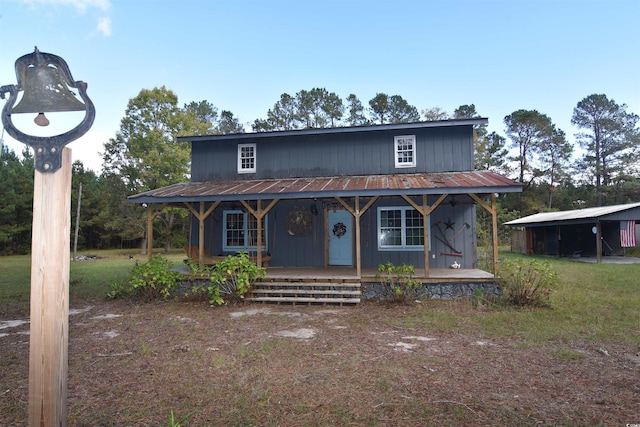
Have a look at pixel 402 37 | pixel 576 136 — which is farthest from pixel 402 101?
pixel 402 37

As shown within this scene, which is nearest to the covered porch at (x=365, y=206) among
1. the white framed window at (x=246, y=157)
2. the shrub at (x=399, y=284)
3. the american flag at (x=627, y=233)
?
the shrub at (x=399, y=284)

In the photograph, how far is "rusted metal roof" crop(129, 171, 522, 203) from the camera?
851 centimetres

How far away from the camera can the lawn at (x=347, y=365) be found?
329cm

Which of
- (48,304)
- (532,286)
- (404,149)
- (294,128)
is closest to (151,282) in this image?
(48,304)

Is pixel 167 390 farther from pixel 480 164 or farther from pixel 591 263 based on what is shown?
pixel 480 164

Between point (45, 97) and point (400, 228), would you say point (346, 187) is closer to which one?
point (400, 228)

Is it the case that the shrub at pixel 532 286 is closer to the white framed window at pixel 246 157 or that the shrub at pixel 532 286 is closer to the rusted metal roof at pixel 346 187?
the rusted metal roof at pixel 346 187

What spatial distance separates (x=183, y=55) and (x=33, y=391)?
1536 cm

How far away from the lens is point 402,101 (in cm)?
3631

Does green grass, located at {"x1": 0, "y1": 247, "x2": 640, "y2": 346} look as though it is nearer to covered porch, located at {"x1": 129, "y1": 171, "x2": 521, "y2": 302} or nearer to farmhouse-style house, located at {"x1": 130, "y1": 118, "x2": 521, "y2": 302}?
covered porch, located at {"x1": 129, "y1": 171, "x2": 521, "y2": 302}

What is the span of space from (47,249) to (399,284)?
7.56 metres

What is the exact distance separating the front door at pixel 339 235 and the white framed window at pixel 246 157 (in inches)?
137

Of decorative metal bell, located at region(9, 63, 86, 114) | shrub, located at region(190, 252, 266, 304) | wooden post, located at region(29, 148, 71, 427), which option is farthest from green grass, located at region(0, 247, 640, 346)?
decorative metal bell, located at region(9, 63, 86, 114)

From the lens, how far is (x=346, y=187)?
31.0 ft
